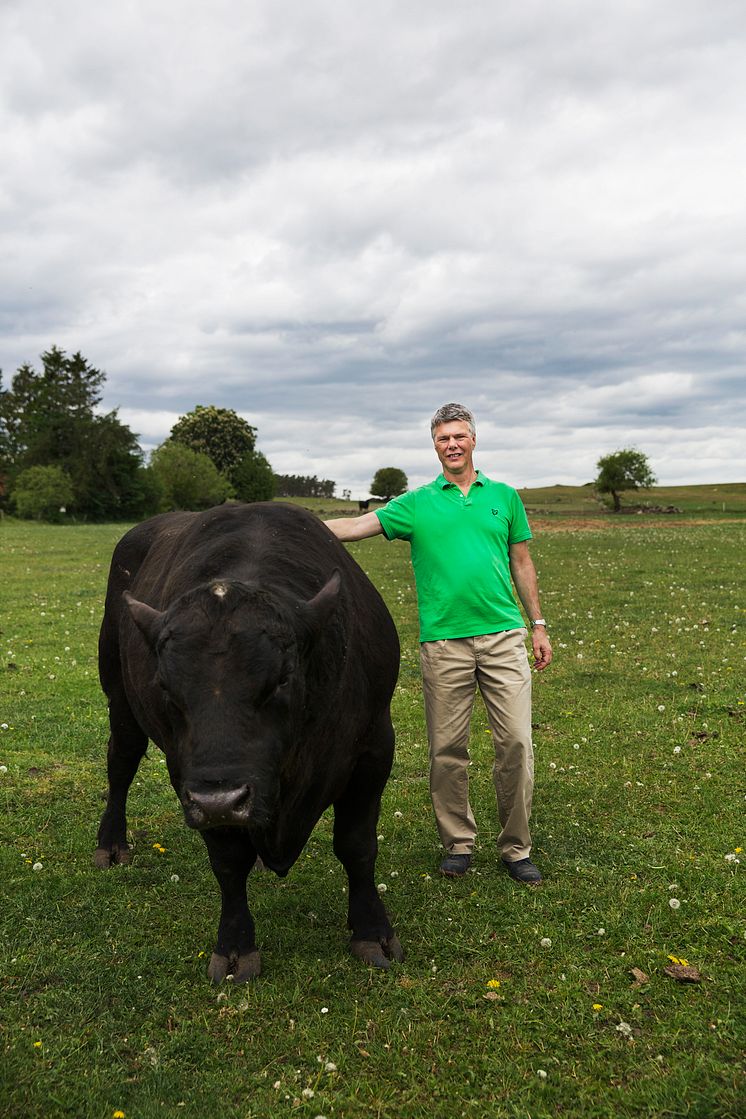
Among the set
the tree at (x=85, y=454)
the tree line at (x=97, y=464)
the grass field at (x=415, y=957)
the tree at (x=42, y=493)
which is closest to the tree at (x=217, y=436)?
the tree line at (x=97, y=464)

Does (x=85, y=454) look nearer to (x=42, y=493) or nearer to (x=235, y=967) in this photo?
(x=42, y=493)

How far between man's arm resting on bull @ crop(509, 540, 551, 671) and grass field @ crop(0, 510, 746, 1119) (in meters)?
1.63

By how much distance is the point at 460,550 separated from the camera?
672cm

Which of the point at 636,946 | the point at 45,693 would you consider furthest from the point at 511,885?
the point at 45,693

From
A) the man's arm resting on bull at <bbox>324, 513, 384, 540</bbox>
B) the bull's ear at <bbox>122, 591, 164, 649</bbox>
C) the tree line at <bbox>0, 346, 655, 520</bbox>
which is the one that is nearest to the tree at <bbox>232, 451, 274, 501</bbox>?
the tree line at <bbox>0, 346, 655, 520</bbox>

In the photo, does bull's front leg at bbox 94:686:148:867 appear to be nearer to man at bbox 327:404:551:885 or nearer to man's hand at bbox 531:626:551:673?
man at bbox 327:404:551:885

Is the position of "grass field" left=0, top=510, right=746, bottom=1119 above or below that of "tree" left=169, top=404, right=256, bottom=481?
below

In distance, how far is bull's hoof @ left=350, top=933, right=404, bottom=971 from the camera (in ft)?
17.6

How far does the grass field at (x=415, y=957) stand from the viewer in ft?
13.9

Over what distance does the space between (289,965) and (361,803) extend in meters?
1.11

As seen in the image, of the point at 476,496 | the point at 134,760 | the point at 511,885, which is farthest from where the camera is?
the point at 134,760

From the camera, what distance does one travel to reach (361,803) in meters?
5.66

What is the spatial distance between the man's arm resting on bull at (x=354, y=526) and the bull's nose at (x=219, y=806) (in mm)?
3017

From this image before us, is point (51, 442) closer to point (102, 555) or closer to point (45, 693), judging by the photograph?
point (102, 555)
